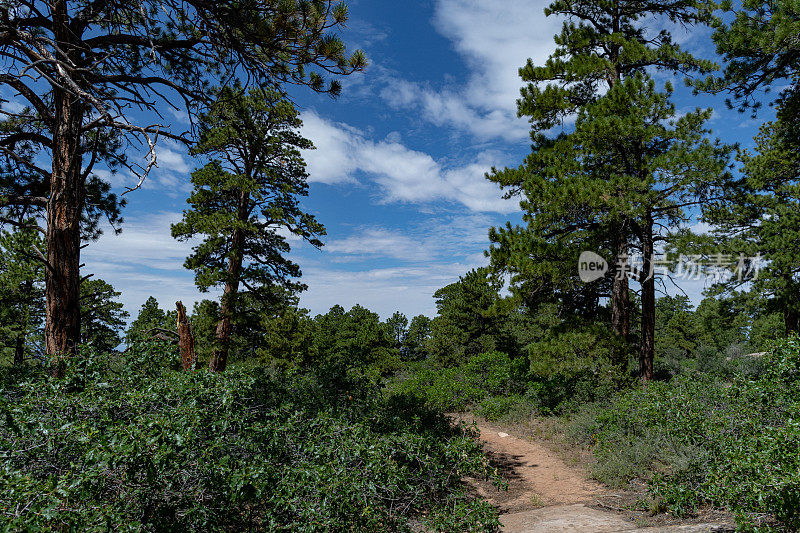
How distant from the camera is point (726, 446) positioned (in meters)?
5.31

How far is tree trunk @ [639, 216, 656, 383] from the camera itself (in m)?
11.1

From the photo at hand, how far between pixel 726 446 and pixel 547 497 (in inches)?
128

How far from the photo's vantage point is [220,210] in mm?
13883

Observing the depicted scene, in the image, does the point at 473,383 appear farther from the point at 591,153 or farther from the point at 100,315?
the point at 100,315

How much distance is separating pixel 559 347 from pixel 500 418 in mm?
4105

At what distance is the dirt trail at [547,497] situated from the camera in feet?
17.9

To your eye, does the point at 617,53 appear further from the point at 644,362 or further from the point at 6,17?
the point at 6,17

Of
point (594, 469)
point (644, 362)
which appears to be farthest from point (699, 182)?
point (594, 469)

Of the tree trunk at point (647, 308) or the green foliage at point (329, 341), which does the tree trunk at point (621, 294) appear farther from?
the green foliage at point (329, 341)

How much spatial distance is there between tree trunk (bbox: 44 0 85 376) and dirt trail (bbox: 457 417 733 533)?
6972mm

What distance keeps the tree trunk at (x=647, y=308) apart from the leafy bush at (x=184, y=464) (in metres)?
7.44

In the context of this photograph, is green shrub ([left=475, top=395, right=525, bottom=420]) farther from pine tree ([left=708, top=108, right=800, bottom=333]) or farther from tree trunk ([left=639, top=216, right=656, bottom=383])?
pine tree ([left=708, top=108, right=800, bottom=333])

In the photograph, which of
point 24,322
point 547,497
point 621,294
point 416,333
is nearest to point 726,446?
point 547,497

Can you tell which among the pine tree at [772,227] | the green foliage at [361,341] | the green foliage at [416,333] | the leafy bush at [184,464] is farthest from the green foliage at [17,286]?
the green foliage at [416,333]
